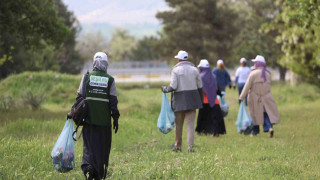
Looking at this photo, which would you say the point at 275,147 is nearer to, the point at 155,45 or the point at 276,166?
the point at 276,166

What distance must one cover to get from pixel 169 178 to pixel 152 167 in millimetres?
630

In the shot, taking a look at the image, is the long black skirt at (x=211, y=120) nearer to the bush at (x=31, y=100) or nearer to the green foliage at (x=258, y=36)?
the bush at (x=31, y=100)

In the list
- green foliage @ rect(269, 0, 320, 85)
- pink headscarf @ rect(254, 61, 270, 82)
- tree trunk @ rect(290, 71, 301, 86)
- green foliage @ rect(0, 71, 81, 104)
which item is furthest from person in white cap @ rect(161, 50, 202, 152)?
tree trunk @ rect(290, 71, 301, 86)

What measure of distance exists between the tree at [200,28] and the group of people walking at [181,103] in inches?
1153

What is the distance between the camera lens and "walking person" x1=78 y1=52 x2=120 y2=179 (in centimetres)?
786

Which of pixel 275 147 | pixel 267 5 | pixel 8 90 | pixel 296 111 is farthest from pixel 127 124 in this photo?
pixel 267 5

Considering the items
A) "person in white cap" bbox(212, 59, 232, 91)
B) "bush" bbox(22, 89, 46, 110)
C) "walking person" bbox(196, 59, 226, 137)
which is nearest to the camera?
"walking person" bbox(196, 59, 226, 137)

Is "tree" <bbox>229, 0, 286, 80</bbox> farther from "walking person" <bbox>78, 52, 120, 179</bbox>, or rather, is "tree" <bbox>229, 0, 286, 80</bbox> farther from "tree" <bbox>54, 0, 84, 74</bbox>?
"walking person" <bbox>78, 52, 120, 179</bbox>

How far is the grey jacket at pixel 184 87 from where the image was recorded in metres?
11.4

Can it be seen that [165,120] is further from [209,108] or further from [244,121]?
[244,121]

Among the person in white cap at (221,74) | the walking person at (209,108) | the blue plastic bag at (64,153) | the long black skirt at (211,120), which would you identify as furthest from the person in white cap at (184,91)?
the person in white cap at (221,74)

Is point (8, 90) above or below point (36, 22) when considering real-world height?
below

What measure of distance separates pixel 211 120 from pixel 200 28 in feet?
109

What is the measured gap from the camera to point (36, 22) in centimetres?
1948
